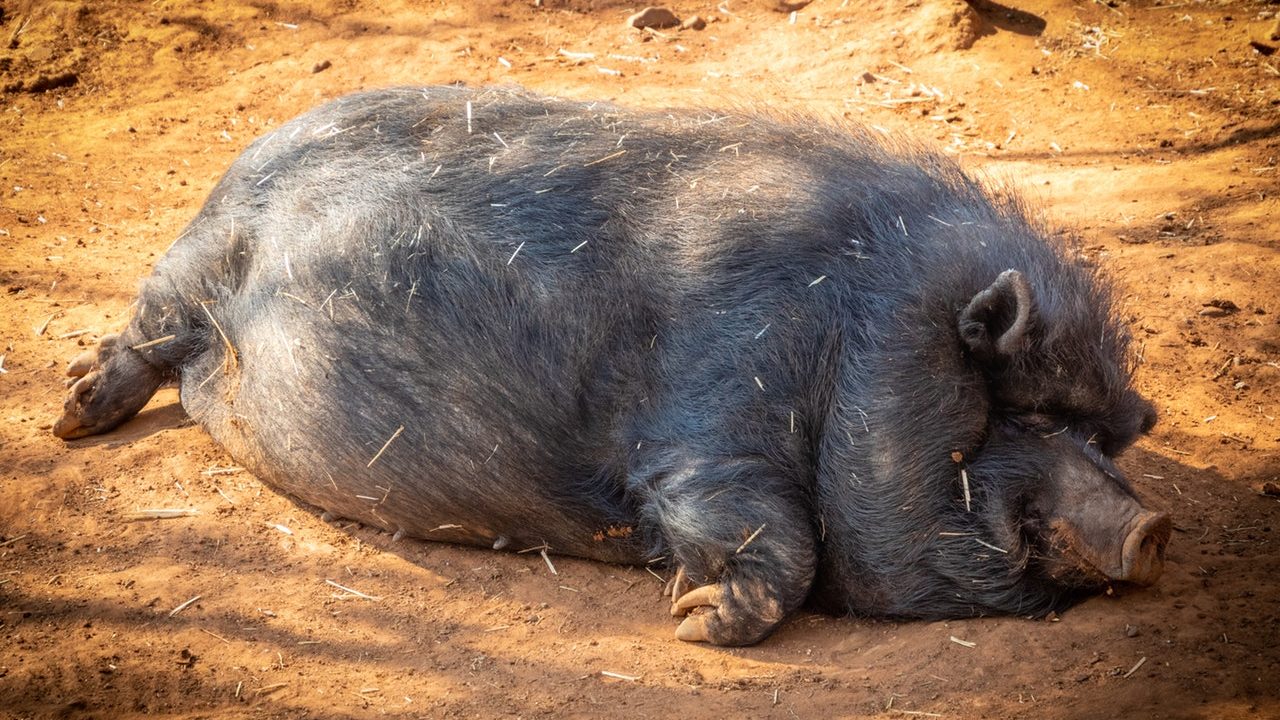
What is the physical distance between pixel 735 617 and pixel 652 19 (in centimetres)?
724

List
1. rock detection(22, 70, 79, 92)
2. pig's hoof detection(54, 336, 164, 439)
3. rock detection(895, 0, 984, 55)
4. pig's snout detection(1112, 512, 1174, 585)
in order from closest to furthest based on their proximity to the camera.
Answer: pig's snout detection(1112, 512, 1174, 585)
pig's hoof detection(54, 336, 164, 439)
rock detection(22, 70, 79, 92)
rock detection(895, 0, 984, 55)

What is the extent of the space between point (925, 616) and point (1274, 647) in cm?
110

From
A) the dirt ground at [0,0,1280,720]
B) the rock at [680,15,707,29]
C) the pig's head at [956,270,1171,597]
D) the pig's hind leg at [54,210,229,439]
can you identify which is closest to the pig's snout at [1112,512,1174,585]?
the pig's head at [956,270,1171,597]

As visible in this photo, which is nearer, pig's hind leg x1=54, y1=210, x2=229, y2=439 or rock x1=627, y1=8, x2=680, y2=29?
pig's hind leg x1=54, y1=210, x2=229, y2=439

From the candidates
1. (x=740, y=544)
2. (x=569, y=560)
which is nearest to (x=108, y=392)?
(x=569, y=560)

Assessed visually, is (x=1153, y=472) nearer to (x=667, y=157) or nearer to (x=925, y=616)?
(x=925, y=616)

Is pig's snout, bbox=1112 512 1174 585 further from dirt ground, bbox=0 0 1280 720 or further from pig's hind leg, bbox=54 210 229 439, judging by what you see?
pig's hind leg, bbox=54 210 229 439

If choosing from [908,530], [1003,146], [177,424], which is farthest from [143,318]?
[1003,146]

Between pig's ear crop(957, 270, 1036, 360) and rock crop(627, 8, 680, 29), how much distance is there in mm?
6775

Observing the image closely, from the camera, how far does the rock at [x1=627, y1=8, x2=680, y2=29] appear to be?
977 centimetres

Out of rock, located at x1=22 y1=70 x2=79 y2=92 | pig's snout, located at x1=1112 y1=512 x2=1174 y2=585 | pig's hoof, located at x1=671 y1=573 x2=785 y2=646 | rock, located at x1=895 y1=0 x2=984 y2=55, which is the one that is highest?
rock, located at x1=22 y1=70 x2=79 y2=92

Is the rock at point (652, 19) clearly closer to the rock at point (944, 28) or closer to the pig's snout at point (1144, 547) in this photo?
the rock at point (944, 28)

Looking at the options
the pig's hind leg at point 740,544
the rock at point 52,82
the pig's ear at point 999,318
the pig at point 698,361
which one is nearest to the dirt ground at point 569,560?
the rock at point 52,82

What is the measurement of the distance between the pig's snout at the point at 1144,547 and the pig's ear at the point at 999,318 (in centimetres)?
69
